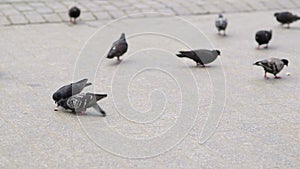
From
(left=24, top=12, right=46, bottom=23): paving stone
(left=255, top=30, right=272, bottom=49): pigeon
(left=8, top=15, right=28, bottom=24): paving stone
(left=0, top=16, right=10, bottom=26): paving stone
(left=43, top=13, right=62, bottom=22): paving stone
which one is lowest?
(left=0, top=16, right=10, bottom=26): paving stone

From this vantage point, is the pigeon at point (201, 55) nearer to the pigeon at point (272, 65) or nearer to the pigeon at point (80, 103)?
the pigeon at point (272, 65)

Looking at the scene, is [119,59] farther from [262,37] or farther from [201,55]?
[262,37]

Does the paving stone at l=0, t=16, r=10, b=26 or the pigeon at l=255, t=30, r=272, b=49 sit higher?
the pigeon at l=255, t=30, r=272, b=49

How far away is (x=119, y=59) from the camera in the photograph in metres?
8.06

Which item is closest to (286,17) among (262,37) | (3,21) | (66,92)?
(262,37)

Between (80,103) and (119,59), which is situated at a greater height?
(80,103)

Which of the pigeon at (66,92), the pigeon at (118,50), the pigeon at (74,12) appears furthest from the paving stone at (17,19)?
the pigeon at (66,92)

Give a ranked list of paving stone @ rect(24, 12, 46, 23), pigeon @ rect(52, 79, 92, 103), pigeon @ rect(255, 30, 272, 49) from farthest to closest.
A: 1. paving stone @ rect(24, 12, 46, 23)
2. pigeon @ rect(255, 30, 272, 49)
3. pigeon @ rect(52, 79, 92, 103)

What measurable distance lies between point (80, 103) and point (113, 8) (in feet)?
17.2

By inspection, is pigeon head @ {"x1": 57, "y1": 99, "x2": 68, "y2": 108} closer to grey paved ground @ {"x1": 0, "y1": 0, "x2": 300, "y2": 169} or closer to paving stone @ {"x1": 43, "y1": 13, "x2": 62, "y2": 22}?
grey paved ground @ {"x1": 0, "y1": 0, "x2": 300, "y2": 169}

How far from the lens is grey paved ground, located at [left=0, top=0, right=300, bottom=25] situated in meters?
10.1

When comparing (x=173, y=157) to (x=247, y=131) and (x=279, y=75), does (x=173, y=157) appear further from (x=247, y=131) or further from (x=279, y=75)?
(x=279, y=75)

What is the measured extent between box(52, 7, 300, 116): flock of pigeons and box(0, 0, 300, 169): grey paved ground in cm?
12

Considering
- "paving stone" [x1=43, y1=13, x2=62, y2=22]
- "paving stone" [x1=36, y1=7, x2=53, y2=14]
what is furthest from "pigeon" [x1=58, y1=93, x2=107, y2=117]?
"paving stone" [x1=36, y1=7, x2=53, y2=14]
